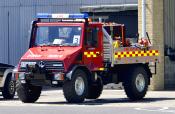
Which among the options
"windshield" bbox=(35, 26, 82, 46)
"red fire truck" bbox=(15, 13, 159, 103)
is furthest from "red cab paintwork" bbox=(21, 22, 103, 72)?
"windshield" bbox=(35, 26, 82, 46)

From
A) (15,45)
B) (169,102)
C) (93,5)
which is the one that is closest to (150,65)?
(169,102)

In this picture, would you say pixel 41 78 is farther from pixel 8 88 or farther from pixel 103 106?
pixel 8 88

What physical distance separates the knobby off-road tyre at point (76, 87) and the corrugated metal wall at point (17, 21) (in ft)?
37.1

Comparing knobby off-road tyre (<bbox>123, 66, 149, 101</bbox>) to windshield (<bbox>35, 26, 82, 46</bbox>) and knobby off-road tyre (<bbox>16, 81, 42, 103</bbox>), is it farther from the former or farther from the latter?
knobby off-road tyre (<bbox>16, 81, 42, 103</bbox>)

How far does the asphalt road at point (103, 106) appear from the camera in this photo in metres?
18.5

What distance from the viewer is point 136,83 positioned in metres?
23.2

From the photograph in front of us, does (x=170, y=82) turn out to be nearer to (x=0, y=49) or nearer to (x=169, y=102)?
(x=169, y=102)

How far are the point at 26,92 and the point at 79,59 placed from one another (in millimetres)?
1874

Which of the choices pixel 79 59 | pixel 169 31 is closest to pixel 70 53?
pixel 79 59

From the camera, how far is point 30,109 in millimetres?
19234

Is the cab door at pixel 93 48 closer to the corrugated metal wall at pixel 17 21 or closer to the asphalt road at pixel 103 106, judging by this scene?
the asphalt road at pixel 103 106

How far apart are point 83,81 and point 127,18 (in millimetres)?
9582

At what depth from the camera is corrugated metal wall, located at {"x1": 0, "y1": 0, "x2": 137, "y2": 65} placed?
3281 centimetres

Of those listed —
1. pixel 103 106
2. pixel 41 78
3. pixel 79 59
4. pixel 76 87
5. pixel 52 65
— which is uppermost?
pixel 79 59
